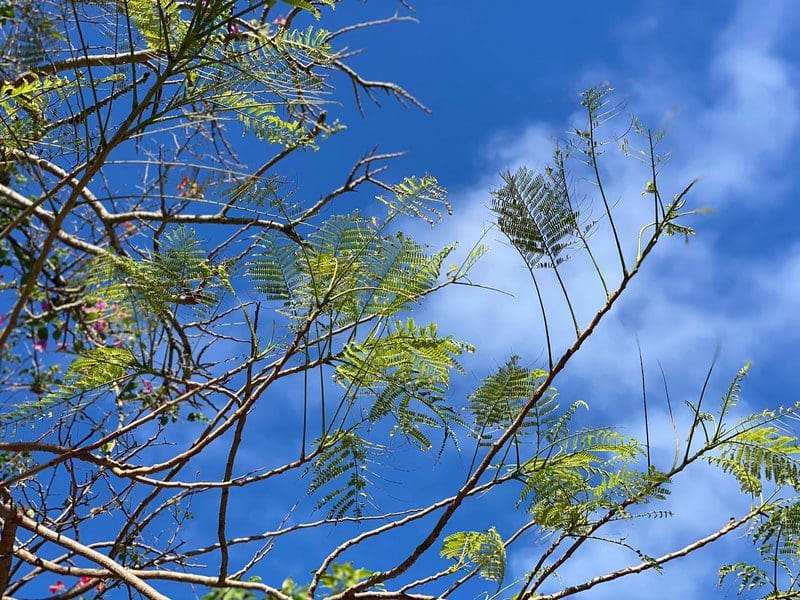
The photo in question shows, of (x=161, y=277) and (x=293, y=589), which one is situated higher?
(x=161, y=277)

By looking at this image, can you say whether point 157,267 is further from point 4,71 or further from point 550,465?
point 550,465

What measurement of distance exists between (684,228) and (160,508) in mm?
1557

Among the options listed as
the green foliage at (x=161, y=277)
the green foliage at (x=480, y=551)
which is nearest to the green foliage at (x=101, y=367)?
the green foliage at (x=161, y=277)

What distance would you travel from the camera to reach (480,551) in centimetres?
140

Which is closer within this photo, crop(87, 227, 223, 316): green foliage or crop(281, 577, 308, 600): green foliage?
crop(281, 577, 308, 600): green foliage

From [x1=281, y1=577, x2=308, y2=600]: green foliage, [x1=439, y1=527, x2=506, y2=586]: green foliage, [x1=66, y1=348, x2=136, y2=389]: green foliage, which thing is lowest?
[x1=281, y1=577, x2=308, y2=600]: green foliage

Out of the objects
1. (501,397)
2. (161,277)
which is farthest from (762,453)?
(161,277)

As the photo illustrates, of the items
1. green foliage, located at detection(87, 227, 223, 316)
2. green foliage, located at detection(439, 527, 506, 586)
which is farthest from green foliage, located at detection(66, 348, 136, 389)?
green foliage, located at detection(439, 527, 506, 586)

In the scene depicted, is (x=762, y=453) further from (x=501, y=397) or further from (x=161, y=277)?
(x=161, y=277)

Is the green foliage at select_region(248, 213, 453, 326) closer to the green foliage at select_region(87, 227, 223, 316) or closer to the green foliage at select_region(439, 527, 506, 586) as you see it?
the green foliage at select_region(87, 227, 223, 316)

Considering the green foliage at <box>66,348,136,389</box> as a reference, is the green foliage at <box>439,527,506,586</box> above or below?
below

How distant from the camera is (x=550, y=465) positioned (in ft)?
4.15

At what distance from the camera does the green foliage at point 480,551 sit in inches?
53.7

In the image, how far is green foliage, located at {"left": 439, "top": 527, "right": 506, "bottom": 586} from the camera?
53.7 inches
